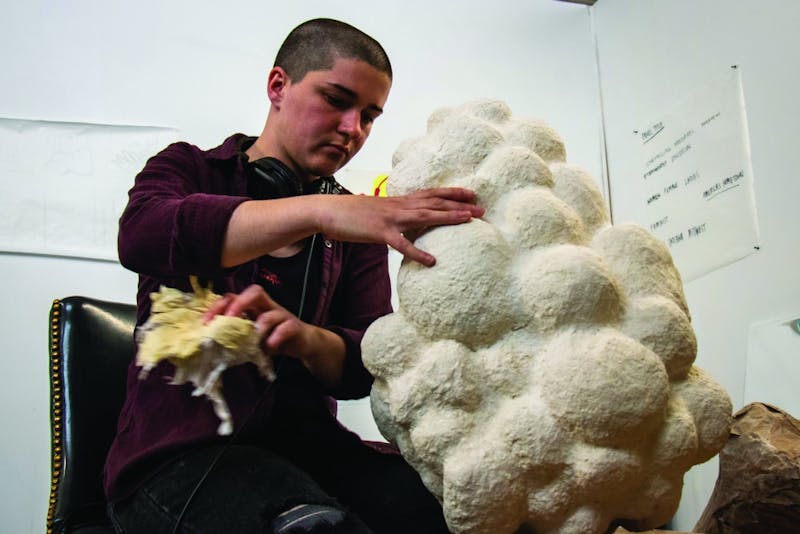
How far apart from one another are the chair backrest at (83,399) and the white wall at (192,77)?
26.6 inches

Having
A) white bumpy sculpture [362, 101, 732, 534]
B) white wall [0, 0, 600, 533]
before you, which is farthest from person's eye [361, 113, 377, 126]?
white wall [0, 0, 600, 533]

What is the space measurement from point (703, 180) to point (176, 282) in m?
1.18

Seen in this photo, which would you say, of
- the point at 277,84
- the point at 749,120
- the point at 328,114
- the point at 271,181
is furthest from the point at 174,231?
the point at 749,120

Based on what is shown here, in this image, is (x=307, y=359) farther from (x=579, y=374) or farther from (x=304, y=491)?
(x=579, y=374)

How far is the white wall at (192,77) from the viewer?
1.68 meters

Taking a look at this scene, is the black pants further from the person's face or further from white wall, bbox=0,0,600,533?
white wall, bbox=0,0,600,533

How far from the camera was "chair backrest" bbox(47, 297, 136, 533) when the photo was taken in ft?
3.19

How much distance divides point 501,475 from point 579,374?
5.1 inches

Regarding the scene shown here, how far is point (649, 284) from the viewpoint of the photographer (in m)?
0.77

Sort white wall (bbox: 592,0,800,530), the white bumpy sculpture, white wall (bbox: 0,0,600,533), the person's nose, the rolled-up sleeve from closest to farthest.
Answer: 1. the white bumpy sculpture
2. the rolled-up sleeve
3. the person's nose
4. white wall (bbox: 592,0,800,530)
5. white wall (bbox: 0,0,600,533)

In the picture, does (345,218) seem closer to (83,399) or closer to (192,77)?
Result: (83,399)

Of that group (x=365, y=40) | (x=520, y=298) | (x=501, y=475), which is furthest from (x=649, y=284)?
(x=365, y=40)

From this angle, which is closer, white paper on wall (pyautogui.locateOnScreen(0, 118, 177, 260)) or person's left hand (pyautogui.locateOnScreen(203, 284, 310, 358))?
person's left hand (pyautogui.locateOnScreen(203, 284, 310, 358))

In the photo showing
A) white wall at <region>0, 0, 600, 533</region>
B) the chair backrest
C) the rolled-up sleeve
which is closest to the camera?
the rolled-up sleeve
